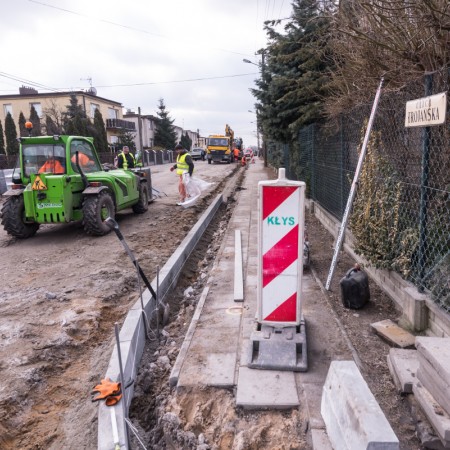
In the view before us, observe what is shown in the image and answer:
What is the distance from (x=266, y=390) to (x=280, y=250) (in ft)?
3.73

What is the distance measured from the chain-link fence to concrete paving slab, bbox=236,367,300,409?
61.4 inches

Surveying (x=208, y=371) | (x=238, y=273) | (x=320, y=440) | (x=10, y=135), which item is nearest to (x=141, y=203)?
(x=238, y=273)

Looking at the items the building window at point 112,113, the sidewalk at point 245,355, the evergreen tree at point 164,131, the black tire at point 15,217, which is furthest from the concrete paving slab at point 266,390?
the evergreen tree at point 164,131

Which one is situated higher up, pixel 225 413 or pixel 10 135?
pixel 10 135

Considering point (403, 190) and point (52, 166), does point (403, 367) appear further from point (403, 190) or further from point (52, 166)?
point (52, 166)

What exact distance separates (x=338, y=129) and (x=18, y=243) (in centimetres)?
686

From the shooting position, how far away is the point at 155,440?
9.48 ft

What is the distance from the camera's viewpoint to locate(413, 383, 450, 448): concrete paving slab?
A: 2.32 metres

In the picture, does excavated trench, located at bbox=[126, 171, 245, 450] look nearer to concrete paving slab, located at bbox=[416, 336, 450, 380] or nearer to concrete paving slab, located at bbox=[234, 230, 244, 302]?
concrete paving slab, located at bbox=[234, 230, 244, 302]

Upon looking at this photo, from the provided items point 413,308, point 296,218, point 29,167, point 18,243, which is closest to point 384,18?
point 296,218

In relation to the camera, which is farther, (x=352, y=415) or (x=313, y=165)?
(x=313, y=165)

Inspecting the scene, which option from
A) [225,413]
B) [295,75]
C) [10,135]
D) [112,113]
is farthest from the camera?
[112,113]

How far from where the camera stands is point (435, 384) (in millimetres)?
2527

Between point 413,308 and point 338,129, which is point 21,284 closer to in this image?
point 413,308
